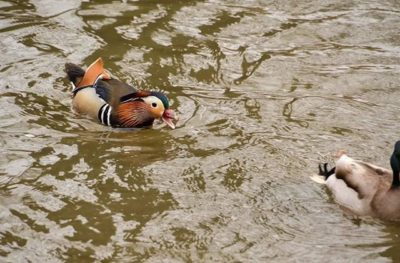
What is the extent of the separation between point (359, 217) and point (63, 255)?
259 centimetres

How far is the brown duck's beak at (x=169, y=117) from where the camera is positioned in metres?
8.78

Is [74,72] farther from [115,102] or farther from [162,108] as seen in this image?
[162,108]

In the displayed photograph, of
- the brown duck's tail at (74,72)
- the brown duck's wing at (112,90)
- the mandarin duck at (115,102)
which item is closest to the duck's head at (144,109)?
the mandarin duck at (115,102)

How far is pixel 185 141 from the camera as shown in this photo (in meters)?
8.60

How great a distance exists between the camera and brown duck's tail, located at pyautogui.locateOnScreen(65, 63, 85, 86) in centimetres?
944

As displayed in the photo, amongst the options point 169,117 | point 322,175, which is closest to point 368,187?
point 322,175

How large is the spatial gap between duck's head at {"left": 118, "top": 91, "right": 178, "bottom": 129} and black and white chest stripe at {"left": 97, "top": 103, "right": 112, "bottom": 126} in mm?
Result: 127

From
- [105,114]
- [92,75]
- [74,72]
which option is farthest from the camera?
[74,72]

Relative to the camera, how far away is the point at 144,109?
8.88 m

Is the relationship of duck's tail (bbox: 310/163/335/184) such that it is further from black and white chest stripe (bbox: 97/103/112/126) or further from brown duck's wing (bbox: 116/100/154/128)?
black and white chest stripe (bbox: 97/103/112/126)

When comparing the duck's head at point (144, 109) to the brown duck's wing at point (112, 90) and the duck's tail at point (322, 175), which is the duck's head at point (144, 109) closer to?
the brown duck's wing at point (112, 90)

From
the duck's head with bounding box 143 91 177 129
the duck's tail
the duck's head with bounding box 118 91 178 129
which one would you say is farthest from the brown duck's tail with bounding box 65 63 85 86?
the duck's tail

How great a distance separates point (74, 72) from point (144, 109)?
1113 mm

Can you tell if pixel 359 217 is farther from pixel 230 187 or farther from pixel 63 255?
pixel 63 255
